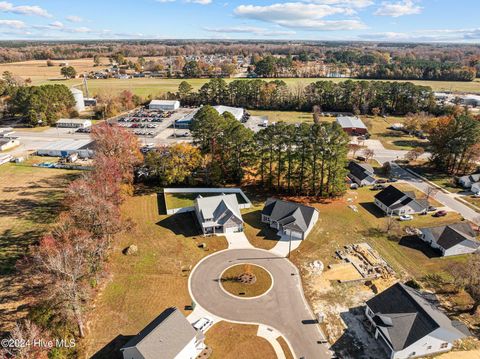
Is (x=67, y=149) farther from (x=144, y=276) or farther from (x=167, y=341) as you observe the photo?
(x=167, y=341)

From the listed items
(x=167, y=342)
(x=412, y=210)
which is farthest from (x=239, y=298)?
(x=412, y=210)

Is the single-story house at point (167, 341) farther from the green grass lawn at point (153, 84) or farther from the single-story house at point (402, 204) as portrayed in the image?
the green grass lawn at point (153, 84)

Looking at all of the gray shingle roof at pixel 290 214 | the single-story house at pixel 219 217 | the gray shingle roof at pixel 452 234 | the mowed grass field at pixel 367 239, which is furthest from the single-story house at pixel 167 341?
the gray shingle roof at pixel 452 234

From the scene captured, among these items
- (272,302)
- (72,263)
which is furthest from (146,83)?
(272,302)

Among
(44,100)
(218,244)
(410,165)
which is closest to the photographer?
(218,244)

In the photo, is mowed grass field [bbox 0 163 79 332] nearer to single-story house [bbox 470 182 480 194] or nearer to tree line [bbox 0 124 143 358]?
tree line [bbox 0 124 143 358]

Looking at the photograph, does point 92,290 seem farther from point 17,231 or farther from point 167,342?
point 17,231
